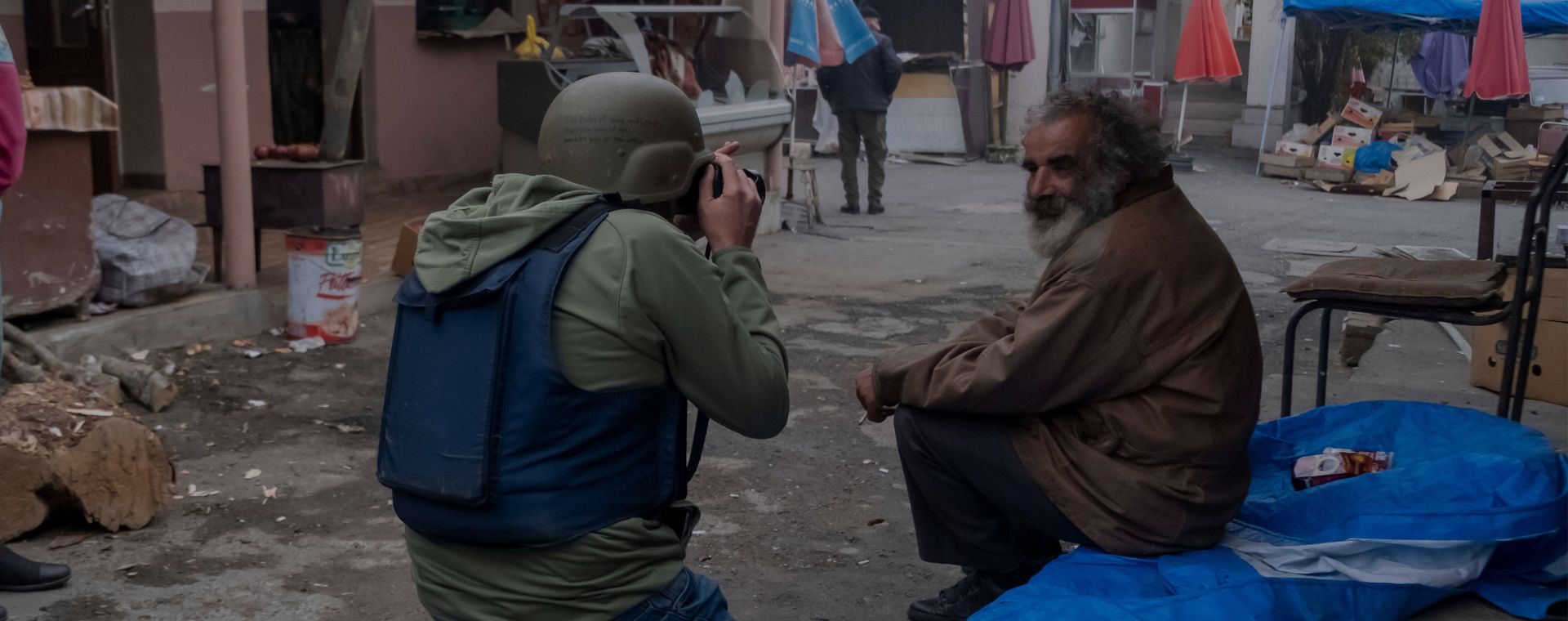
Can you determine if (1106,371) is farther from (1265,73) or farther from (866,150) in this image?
(1265,73)

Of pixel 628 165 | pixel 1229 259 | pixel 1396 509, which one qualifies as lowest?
pixel 1396 509

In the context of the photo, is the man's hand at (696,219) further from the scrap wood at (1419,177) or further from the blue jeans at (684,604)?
the scrap wood at (1419,177)

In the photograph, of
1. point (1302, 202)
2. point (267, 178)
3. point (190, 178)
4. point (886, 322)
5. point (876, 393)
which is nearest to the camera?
point (876, 393)

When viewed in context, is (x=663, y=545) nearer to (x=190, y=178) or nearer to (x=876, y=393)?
(x=876, y=393)

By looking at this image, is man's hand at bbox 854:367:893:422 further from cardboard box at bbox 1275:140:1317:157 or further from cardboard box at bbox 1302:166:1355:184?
cardboard box at bbox 1275:140:1317:157

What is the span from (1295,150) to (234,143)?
515 inches

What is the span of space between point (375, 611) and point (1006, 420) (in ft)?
5.84

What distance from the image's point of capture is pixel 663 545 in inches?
81.0

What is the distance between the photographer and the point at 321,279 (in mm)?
6590

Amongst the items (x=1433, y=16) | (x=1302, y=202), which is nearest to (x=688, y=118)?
(x=1302, y=202)

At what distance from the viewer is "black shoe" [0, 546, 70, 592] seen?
3711mm

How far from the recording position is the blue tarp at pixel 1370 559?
116 inches

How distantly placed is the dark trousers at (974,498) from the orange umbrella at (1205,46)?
14042mm

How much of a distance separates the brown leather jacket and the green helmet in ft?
3.73
